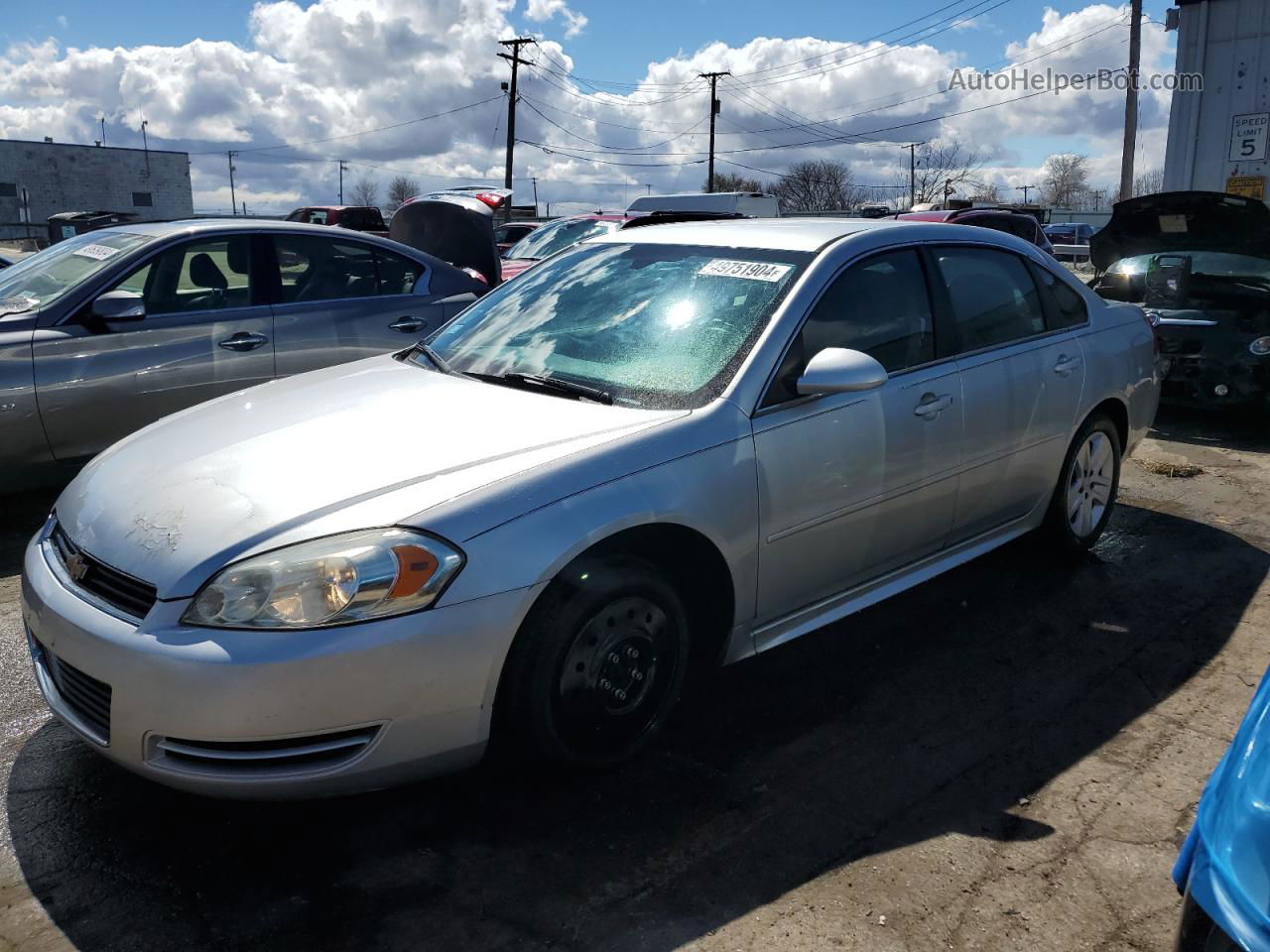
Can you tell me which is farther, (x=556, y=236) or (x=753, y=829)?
(x=556, y=236)

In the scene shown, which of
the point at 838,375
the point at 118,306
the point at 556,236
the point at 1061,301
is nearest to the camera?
the point at 838,375

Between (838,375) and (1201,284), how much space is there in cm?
652

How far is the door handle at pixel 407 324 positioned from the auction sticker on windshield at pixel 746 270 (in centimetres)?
308

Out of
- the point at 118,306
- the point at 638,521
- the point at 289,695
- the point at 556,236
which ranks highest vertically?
the point at 556,236

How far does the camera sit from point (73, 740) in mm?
3244

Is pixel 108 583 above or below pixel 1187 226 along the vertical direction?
below

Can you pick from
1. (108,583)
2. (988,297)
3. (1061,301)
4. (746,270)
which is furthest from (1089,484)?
(108,583)

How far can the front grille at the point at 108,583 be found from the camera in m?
2.56

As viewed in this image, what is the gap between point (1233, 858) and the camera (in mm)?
1638

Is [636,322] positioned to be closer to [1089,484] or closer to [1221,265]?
[1089,484]

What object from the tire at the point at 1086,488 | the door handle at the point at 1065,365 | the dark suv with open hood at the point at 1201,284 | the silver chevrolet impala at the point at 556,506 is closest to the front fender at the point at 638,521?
the silver chevrolet impala at the point at 556,506

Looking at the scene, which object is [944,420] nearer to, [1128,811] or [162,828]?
[1128,811]

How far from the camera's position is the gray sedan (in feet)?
16.9

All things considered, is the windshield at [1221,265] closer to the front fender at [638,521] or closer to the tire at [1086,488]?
the tire at [1086,488]
